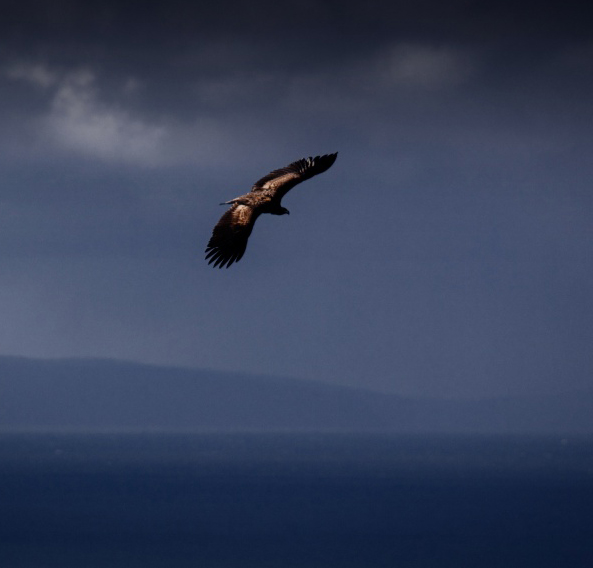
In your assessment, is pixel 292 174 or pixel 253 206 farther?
pixel 292 174

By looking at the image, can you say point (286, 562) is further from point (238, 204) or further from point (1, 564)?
point (238, 204)

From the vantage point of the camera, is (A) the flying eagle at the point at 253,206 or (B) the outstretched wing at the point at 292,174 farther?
(B) the outstretched wing at the point at 292,174

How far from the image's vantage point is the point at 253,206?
28.8 meters

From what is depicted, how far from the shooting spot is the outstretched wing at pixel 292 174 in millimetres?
30078

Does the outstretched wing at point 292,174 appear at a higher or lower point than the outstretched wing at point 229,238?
higher

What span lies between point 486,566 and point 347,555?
27959 mm

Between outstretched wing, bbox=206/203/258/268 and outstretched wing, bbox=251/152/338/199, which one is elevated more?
outstretched wing, bbox=251/152/338/199

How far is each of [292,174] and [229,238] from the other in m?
4.34

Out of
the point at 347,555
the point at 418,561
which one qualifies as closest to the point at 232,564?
the point at 347,555

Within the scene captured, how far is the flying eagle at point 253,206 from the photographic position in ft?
90.7

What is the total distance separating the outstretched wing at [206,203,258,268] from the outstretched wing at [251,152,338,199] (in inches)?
76.1

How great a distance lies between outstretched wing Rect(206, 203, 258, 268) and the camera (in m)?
27.6

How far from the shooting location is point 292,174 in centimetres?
3112

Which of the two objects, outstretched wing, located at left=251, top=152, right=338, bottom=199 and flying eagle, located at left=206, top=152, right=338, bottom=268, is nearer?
flying eagle, located at left=206, top=152, right=338, bottom=268
